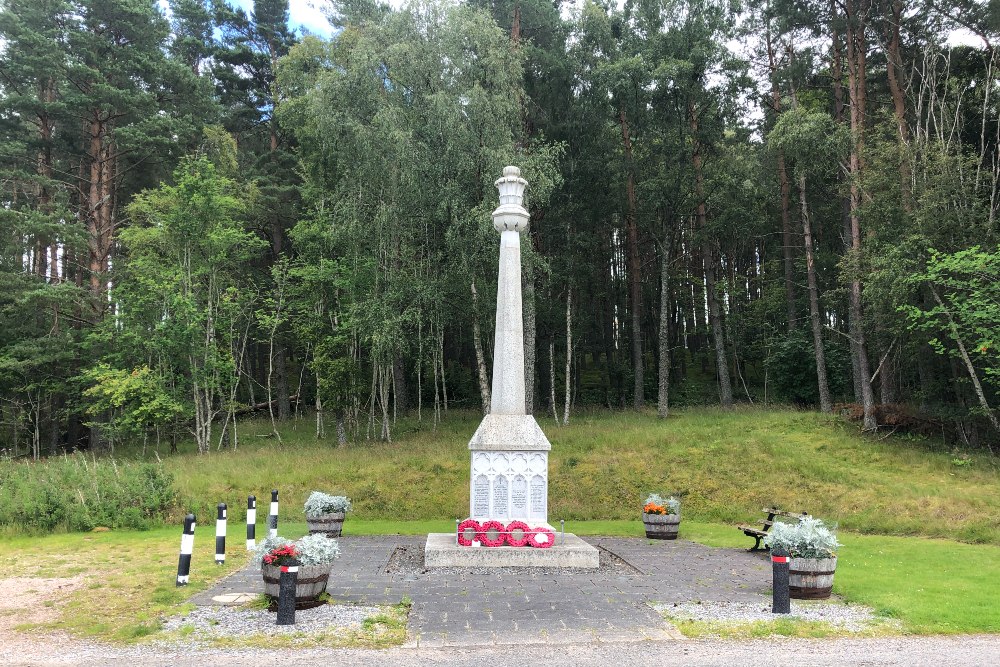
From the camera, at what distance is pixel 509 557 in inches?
384

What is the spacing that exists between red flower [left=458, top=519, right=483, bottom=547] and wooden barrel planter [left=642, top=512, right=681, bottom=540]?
4.35 m

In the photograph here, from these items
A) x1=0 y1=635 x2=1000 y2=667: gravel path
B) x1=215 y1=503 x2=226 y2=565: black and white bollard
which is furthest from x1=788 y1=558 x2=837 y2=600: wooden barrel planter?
x1=215 y1=503 x2=226 y2=565: black and white bollard

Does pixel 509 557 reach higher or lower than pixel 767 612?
lower

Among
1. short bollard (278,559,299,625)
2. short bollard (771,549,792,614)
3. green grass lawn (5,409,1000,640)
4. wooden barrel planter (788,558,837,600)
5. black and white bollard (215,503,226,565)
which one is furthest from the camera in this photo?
black and white bollard (215,503,226,565)

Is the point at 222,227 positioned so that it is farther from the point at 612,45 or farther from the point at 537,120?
the point at 612,45

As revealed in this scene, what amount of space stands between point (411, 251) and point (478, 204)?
3224 mm

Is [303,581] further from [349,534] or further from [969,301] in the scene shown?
[969,301]

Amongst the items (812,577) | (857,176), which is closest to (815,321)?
(857,176)

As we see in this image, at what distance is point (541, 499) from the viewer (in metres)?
10.9

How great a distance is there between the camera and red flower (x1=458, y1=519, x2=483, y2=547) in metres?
10.1

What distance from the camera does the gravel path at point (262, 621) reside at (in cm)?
616

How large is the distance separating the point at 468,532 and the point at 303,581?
360 centimetres

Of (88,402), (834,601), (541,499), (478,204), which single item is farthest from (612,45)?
(88,402)

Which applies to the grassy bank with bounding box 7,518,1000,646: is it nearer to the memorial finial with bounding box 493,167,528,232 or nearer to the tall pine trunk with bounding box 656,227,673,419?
the memorial finial with bounding box 493,167,528,232
